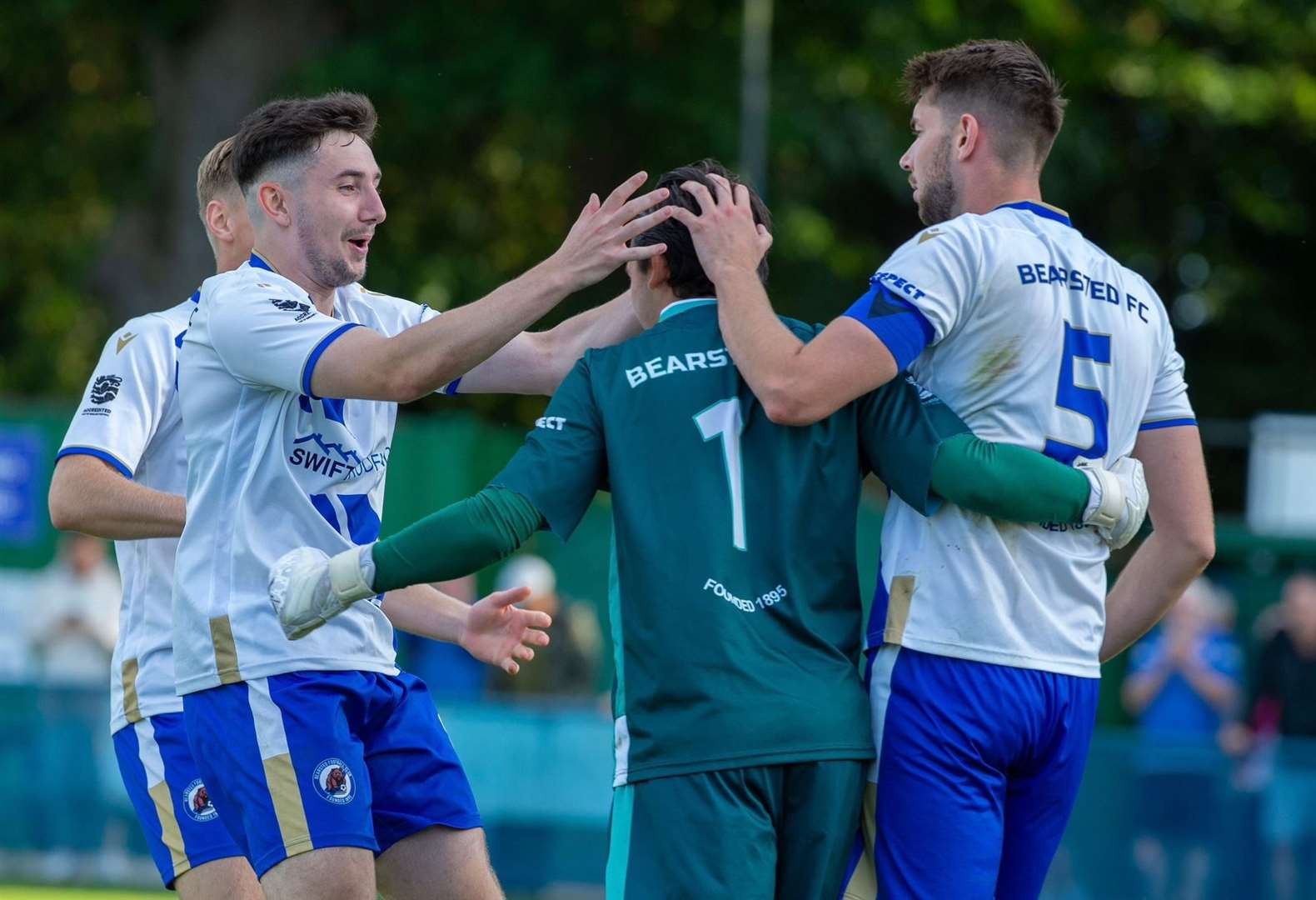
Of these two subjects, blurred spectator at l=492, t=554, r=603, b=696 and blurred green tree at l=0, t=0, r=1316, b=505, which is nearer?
blurred spectator at l=492, t=554, r=603, b=696

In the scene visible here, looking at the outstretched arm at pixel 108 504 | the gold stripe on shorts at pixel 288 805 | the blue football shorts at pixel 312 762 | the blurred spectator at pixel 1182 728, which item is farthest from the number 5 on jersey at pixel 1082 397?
the blurred spectator at pixel 1182 728

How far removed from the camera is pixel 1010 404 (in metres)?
4.16

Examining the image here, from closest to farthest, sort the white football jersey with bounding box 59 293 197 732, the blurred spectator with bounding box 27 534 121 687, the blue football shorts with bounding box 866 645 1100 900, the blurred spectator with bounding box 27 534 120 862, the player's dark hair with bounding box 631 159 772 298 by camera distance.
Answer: the blue football shorts with bounding box 866 645 1100 900 < the player's dark hair with bounding box 631 159 772 298 < the white football jersey with bounding box 59 293 197 732 < the blurred spectator with bounding box 27 534 120 862 < the blurred spectator with bounding box 27 534 121 687

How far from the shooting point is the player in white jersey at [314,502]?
4.35 meters

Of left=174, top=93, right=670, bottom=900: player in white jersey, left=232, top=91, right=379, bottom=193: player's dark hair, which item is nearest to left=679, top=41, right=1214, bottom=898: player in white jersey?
left=174, top=93, right=670, bottom=900: player in white jersey

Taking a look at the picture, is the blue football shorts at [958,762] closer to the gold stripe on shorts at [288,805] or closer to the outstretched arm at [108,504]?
the gold stripe on shorts at [288,805]

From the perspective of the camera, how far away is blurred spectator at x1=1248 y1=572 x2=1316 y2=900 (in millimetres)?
9906

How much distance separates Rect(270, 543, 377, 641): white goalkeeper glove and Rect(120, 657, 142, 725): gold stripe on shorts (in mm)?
1225

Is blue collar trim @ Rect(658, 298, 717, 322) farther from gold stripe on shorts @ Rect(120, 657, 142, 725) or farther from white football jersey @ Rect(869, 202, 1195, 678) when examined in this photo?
gold stripe on shorts @ Rect(120, 657, 142, 725)

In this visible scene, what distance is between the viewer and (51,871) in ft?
38.3

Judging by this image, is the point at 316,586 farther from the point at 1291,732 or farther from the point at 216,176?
the point at 1291,732

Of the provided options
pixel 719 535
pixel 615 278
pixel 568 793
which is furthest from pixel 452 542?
pixel 615 278

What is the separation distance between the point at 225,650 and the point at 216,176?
164cm

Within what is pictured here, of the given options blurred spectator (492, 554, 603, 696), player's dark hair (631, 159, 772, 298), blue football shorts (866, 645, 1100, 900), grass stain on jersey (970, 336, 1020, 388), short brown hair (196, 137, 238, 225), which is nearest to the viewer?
blue football shorts (866, 645, 1100, 900)
